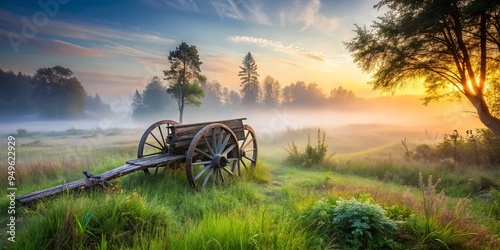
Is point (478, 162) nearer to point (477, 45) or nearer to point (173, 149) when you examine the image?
point (477, 45)

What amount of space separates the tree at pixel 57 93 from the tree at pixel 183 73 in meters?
16.6

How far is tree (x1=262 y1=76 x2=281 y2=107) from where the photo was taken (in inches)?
1910

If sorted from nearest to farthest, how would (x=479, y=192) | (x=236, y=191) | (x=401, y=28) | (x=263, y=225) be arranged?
(x=263, y=225) → (x=236, y=191) → (x=479, y=192) → (x=401, y=28)

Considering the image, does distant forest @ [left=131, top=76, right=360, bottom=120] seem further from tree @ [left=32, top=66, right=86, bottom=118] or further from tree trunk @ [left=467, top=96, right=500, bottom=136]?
tree trunk @ [left=467, top=96, right=500, bottom=136]

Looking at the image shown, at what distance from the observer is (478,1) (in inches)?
302

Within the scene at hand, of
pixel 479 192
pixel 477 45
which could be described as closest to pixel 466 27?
pixel 477 45

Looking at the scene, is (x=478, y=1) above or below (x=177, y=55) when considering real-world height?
below

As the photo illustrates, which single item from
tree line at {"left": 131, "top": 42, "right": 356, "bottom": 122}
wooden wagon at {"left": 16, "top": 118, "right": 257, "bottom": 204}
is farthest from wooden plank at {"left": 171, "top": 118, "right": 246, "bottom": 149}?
tree line at {"left": 131, "top": 42, "right": 356, "bottom": 122}

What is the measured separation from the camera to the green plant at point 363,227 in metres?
3.12

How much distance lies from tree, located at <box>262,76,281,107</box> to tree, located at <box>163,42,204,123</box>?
27.5 meters

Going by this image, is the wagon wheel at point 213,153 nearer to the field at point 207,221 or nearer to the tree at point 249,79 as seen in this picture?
the field at point 207,221

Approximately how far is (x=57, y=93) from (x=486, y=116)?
39416mm

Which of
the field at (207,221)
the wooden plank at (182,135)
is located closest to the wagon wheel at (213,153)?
the wooden plank at (182,135)

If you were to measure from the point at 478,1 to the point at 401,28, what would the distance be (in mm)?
2606
